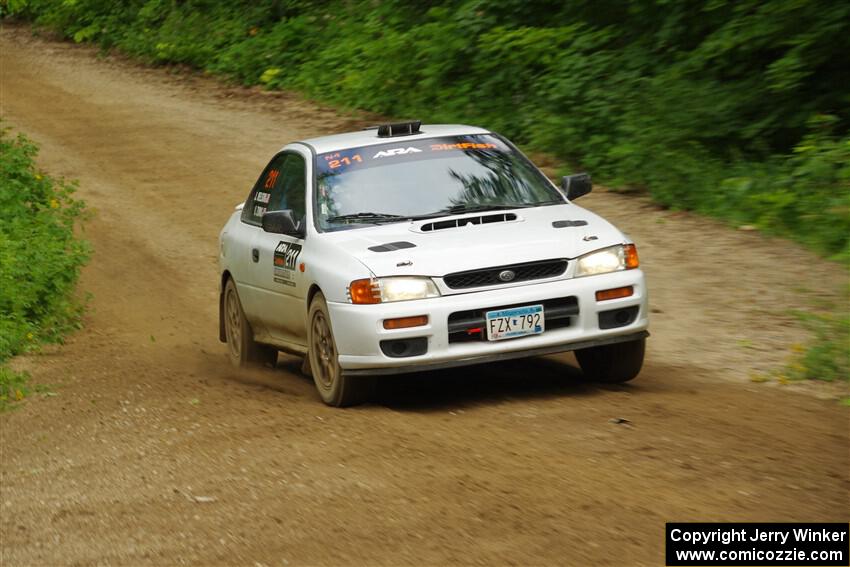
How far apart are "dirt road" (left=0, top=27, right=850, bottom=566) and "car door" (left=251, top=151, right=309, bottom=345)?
497 millimetres

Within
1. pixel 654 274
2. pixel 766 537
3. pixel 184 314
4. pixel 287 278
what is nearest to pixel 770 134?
pixel 654 274

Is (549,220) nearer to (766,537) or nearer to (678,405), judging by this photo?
A: (678,405)

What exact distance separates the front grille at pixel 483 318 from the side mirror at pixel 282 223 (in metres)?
1.58

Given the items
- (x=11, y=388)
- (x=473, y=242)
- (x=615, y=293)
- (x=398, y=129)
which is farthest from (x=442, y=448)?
(x=11, y=388)

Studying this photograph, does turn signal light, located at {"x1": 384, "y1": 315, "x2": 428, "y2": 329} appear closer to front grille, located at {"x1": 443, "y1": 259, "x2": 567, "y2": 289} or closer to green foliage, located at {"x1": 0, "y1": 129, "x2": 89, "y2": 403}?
front grille, located at {"x1": 443, "y1": 259, "x2": 567, "y2": 289}

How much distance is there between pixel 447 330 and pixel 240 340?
3230mm

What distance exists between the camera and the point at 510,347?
7695 millimetres

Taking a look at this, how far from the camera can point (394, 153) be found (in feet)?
29.6

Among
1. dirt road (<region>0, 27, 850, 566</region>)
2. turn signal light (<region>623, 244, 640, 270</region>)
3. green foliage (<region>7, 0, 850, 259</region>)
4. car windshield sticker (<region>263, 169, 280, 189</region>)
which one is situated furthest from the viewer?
green foliage (<region>7, 0, 850, 259</region>)

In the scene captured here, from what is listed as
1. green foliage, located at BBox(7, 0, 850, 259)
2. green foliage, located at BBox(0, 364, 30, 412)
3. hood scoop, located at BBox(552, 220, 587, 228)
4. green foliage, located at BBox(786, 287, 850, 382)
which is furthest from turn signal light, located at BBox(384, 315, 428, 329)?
green foliage, located at BBox(7, 0, 850, 259)

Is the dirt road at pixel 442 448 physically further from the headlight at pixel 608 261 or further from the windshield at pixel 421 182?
the windshield at pixel 421 182

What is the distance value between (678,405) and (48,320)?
22.7 ft

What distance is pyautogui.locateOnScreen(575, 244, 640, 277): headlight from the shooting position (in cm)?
792

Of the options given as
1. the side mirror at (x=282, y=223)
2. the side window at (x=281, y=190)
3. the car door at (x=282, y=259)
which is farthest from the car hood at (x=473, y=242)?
the side window at (x=281, y=190)
